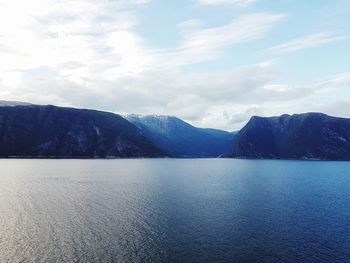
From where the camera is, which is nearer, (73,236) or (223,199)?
(73,236)

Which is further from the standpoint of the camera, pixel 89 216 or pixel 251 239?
pixel 89 216

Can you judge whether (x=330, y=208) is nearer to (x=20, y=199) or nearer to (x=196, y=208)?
(x=196, y=208)

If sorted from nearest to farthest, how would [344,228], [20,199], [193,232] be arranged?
[193,232] → [344,228] → [20,199]

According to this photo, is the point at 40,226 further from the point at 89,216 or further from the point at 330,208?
the point at 330,208

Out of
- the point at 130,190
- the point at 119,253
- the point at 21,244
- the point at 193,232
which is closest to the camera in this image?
the point at 119,253

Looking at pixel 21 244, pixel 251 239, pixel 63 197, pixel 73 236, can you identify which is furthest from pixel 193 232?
pixel 63 197

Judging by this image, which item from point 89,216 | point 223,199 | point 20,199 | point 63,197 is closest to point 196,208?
point 223,199

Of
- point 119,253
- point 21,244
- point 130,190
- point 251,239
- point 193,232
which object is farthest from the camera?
point 130,190

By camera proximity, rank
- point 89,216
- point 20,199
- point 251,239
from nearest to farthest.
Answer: point 251,239, point 89,216, point 20,199
